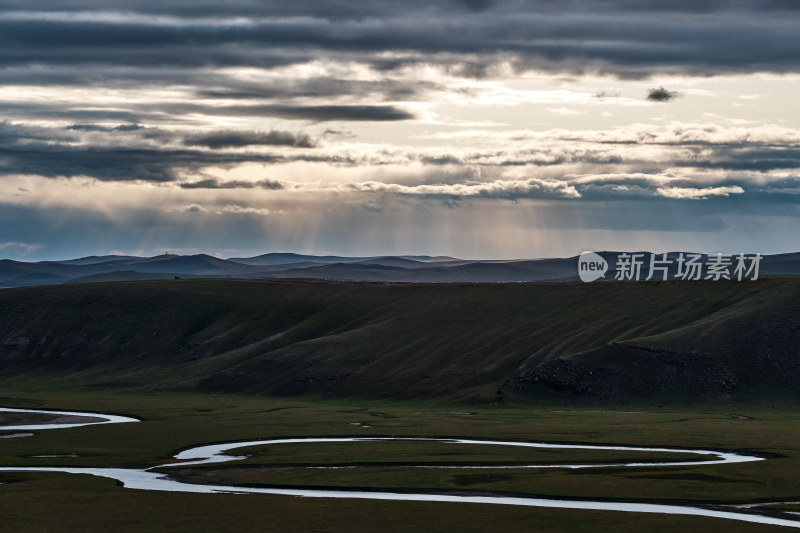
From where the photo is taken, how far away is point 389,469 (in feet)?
296

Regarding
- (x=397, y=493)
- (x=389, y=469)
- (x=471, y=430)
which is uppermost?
(x=397, y=493)

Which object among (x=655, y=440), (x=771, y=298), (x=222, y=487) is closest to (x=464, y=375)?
(x=771, y=298)

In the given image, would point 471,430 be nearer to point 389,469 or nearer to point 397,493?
point 389,469

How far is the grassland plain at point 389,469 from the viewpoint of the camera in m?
64.9

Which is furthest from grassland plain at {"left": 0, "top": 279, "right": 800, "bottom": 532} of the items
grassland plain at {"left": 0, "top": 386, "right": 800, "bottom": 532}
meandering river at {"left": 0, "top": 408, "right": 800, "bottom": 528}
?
meandering river at {"left": 0, "top": 408, "right": 800, "bottom": 528}

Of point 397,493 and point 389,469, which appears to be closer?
point 397,493

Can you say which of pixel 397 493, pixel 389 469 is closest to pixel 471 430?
pixel 389 469

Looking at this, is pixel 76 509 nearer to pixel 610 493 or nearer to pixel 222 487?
pixel 222 487

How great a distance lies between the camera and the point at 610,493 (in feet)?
248

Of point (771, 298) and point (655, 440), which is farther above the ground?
point (771, 298)

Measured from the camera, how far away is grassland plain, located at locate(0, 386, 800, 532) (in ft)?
213

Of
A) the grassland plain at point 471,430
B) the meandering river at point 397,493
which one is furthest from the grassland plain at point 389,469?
the meandering river at point 397,493

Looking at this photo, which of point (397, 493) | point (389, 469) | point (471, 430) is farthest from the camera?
point (471, 430)

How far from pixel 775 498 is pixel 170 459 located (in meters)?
54.6
